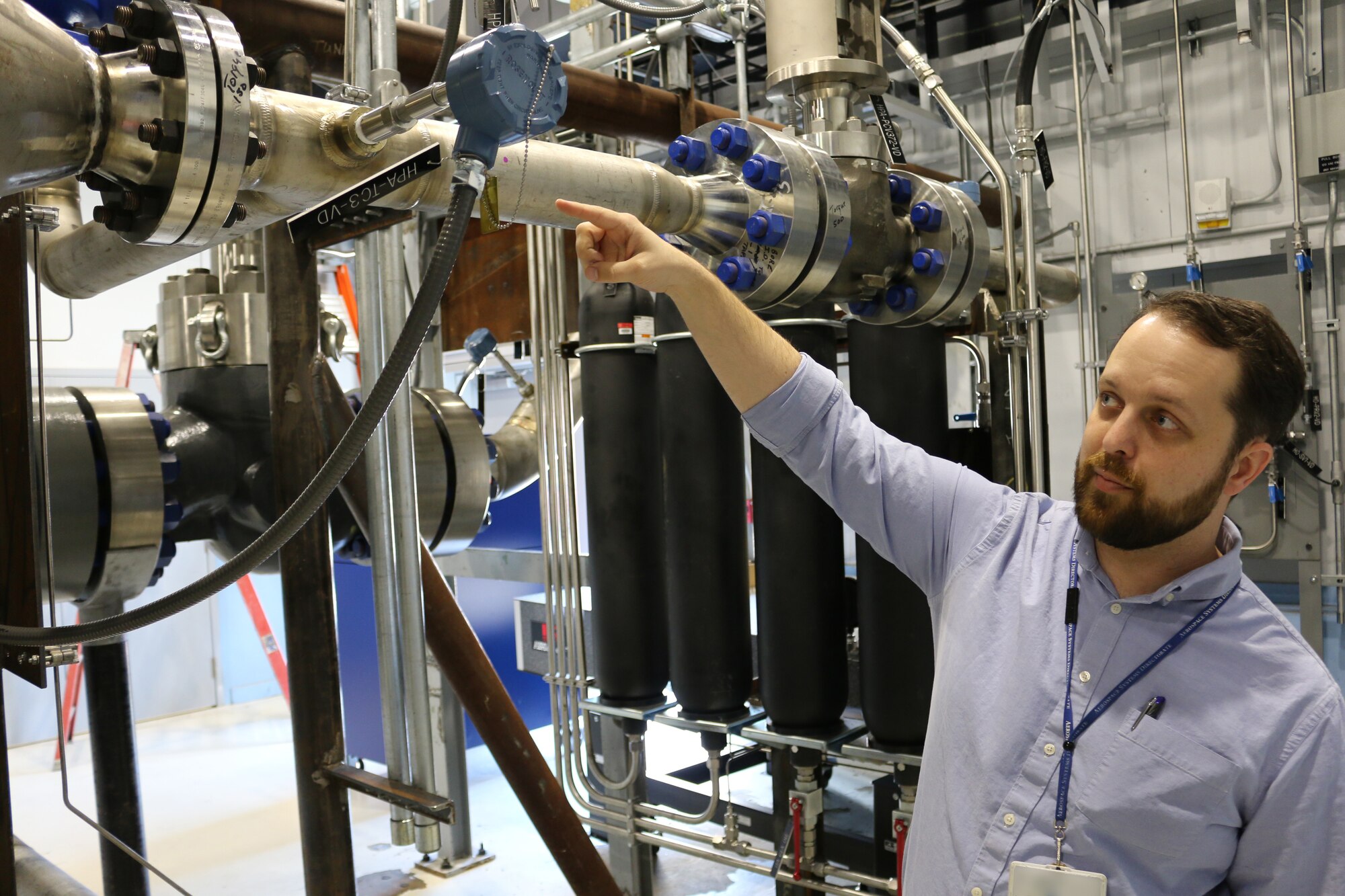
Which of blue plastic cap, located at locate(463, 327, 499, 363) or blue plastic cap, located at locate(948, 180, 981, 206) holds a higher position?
blue plastic cap, located at locate(948, 180, 981, 206)

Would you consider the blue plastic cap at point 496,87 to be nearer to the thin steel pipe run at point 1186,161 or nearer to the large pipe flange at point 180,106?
the large pipe flange at point 180,106

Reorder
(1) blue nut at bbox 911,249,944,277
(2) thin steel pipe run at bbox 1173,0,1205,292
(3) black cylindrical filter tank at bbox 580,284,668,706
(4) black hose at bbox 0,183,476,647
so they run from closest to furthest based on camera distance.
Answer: (4) black hose at bbox 0,183,476,647, (1) blue nut at bbox 911,249,944,277, (3) black cylindrical filter tank at bbox 580,284,668,706, (2) thin steel pipe run at bbox 1173,0,1205,292

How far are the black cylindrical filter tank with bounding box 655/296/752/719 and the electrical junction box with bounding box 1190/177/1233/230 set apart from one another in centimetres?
205

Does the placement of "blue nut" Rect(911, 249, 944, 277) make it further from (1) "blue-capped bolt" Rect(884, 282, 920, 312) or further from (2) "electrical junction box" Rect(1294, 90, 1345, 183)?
(2) "electrical junction box" Rect(1294, 90, 1345, 183)

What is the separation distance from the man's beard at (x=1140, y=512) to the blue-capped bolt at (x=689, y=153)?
0.63 meters

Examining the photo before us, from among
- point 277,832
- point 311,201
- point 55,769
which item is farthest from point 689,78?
point 55,769

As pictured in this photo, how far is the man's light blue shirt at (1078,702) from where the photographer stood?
0.81 metres

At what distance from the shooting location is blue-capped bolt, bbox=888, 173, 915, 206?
148 cm

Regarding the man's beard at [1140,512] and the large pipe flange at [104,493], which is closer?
the man's beard at [1140,512]

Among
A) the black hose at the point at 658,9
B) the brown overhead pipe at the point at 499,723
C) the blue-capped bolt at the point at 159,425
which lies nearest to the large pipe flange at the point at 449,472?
the brown overhead pipe at the point at 499,723

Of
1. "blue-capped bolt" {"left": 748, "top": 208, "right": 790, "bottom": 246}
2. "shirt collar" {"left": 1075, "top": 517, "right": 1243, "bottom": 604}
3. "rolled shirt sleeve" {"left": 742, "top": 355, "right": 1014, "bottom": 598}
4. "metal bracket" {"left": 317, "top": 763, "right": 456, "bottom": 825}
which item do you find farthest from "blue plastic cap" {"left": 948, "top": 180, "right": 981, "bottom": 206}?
"metal bracket" {"left": 317, "top": 763, "right": 456, "bottom": 825}

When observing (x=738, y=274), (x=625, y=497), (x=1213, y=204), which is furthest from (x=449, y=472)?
(x=1213, y=204)

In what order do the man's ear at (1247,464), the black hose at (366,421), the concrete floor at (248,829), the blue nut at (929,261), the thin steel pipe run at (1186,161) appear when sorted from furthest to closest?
the concrete floor at (248,829), the thin steel pipe run at (1186,161), the blue nut at (929,261), the man's ear at (1247,464), the black hose at (366,421)

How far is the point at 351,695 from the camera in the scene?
3.67 metres
